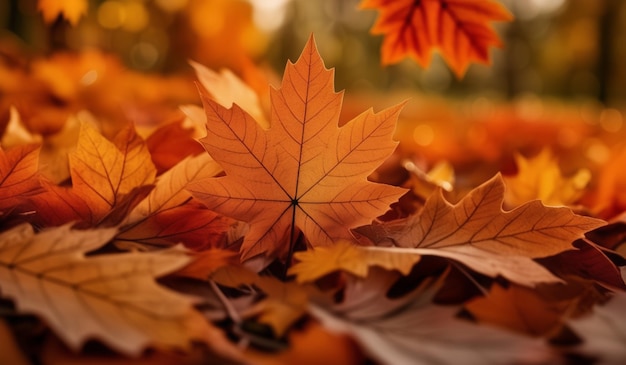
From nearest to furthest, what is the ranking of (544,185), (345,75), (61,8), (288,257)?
(288,257), (544,185), (61,8), (345,75)

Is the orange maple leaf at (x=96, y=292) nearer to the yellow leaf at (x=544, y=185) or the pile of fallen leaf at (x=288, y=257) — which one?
the pile of fallen leaf at (x=288, y=257)

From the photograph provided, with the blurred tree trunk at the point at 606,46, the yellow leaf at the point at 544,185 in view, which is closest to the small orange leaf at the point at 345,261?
the yellow leaf at the point at 544,185

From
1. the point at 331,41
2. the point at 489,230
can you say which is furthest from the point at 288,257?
the point at 331,41

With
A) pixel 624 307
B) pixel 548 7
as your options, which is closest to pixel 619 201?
pixel 624 307

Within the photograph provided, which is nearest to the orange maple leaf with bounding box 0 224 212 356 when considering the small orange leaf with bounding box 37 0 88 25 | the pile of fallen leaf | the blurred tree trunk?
the pile of fallen leaf

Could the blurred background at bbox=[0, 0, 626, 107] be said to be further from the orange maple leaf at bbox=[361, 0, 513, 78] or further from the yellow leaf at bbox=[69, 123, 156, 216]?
the yellow leaf at bbox=[69, 123, 156, 216]

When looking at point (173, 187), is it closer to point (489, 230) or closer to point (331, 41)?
point (489, 230)

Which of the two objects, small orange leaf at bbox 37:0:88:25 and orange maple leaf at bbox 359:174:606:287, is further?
small orange leaf at bbox 37:0:88:25
